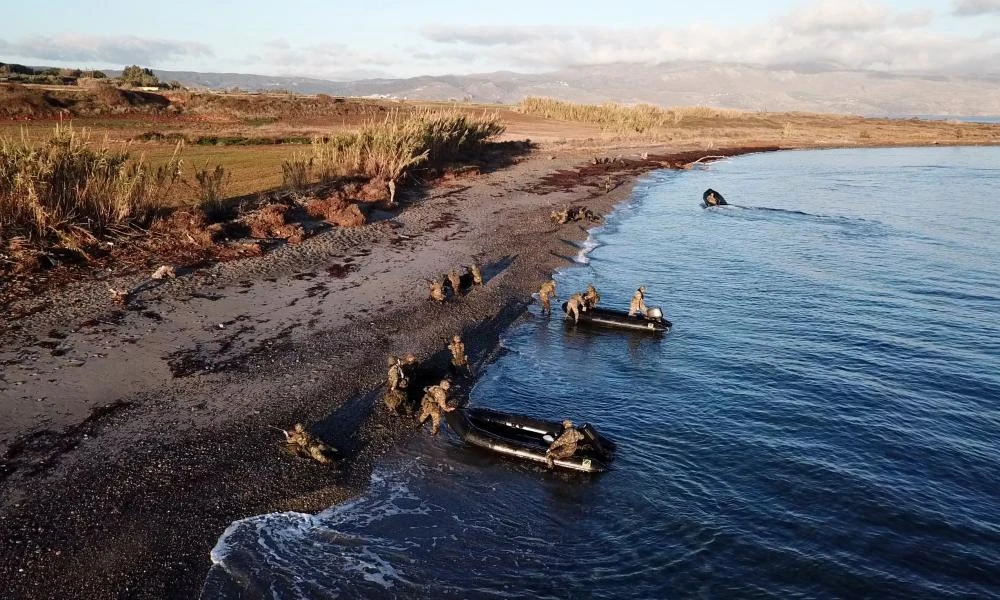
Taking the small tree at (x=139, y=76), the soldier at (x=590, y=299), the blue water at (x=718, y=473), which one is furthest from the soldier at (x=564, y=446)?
the small tree at (x=139, y=76)

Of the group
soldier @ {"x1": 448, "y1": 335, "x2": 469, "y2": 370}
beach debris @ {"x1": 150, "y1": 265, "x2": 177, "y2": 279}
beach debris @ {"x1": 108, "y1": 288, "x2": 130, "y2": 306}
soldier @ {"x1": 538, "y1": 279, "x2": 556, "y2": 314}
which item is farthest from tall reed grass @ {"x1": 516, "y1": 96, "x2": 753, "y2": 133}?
beach debris @ {"x1": 108, "y1": 288, "x2": 130, "y2": 306}

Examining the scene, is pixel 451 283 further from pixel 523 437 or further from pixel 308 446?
pixel 308 446

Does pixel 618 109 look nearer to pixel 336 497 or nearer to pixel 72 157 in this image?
pixel 72 157

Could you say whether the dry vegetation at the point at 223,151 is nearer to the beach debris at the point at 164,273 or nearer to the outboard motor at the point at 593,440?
the beach debris at the point at 164,273

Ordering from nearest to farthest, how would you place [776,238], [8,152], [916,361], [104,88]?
[916,361], [8,152], [776,238], [104,88]

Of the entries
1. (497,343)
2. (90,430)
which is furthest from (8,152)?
(497,343)
